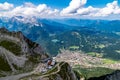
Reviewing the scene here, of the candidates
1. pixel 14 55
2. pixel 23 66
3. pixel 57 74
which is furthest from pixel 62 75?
pixel 14 55

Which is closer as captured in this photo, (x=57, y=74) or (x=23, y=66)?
(x=57, y=74)

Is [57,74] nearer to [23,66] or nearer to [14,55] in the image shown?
[23,66]

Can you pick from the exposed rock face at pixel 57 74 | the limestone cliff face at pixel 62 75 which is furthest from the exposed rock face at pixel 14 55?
the limestone cliff face at pixel 62 75

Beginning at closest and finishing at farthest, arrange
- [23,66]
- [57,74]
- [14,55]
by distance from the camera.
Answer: [57,74]
[23,66]
[14,55]

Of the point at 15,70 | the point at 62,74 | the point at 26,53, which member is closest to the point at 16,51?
the point at 26,53

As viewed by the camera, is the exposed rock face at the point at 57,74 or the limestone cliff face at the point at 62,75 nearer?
the exposed rock face at the point at 57,74

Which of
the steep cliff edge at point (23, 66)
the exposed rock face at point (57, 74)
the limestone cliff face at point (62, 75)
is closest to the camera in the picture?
the exposed rock face at point (57, 74)

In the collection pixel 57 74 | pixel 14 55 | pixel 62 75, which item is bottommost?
pixel 62 75

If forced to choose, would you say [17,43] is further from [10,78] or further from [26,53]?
[10,78]

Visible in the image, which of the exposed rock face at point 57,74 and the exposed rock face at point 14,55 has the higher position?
the exposed rock face at point 14,55

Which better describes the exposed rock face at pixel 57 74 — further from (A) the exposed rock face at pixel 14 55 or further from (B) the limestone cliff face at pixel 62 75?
(A) the exposed rock face at pixel 14 55

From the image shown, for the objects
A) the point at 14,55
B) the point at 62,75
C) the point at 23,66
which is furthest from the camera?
the point at 14,55
